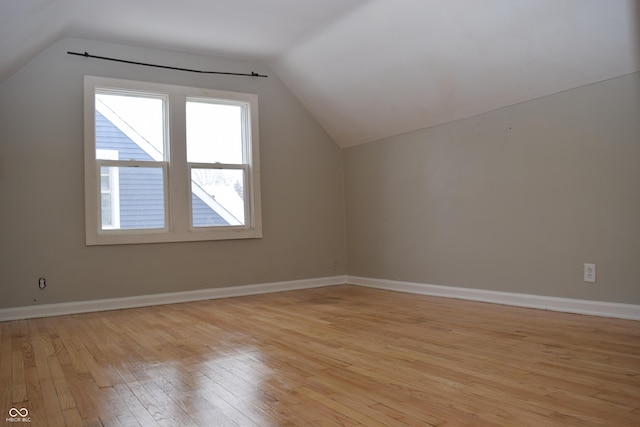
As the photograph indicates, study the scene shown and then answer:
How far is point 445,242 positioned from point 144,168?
3.12 m

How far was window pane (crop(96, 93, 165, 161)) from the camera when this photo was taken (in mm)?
4863

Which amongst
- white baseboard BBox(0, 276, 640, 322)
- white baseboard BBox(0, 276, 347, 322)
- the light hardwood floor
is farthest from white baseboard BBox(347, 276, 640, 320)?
white baseboard BBox(0, 276, 347, 322)

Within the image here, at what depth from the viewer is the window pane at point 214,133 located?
17.6ft

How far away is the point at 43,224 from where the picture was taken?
4.49 metres

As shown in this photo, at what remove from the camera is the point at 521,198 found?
414 cm

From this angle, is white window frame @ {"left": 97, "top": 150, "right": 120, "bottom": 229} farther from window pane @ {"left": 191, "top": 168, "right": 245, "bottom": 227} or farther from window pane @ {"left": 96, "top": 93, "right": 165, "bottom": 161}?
window pane @ {"left": 191, "top": 168, "right": 245, "bottom": 227}

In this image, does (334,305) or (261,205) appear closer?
(334,305)

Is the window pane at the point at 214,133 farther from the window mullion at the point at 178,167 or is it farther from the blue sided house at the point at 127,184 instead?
the blue sided house at the point at 127,184

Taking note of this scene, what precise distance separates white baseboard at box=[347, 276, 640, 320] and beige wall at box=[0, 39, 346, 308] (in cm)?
120

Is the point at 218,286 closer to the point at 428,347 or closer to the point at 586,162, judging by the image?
the point at 428,347

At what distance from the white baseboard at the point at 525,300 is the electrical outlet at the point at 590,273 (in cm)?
16

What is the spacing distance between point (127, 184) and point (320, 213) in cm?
226

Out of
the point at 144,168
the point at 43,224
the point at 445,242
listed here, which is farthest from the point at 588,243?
the point at 43,224

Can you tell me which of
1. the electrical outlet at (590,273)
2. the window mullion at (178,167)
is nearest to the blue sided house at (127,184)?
the window mullion at (178,167)
